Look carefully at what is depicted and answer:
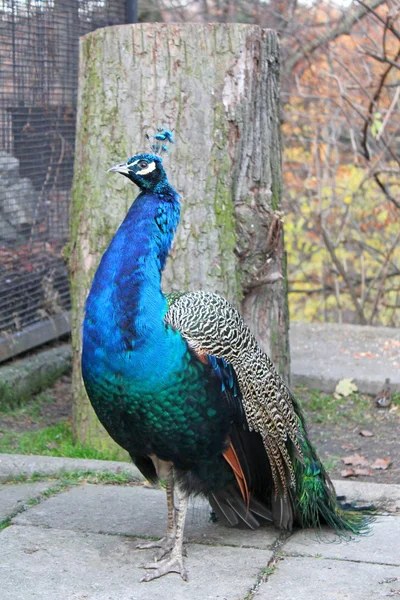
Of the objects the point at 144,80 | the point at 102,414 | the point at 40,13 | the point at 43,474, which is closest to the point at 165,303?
the point at 102,414

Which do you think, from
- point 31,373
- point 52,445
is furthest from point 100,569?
point 31,373

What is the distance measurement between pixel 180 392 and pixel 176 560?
63 centimetres

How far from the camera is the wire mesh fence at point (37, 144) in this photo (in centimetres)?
563

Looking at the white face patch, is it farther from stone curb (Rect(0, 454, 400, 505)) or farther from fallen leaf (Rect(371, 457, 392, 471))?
fallen leaf (Rect(371, 457, 392, 471))

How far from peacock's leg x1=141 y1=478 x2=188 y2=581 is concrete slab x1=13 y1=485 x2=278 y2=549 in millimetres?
282

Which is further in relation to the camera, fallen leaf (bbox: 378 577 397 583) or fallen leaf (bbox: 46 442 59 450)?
fallen leaf (bbox: 46 442 59 450)

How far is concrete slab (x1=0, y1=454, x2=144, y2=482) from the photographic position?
14.2 feet

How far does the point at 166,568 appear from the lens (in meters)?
3.22

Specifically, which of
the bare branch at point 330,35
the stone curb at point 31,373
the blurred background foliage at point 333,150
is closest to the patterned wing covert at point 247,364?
the stone curb at point 31,373

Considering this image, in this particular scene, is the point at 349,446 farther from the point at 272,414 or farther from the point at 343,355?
the point at 272,414

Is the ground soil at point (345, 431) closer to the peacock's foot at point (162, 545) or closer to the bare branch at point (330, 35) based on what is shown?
the peacock's foot at point (162, 545)

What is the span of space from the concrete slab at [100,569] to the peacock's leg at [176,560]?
0.02 meters

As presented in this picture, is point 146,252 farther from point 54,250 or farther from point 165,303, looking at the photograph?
point 54,250

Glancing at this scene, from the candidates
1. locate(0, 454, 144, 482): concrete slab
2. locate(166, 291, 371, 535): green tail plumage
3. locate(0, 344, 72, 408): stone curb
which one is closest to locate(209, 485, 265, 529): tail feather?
locate(166, 291, 371, 535): green tail plumage
